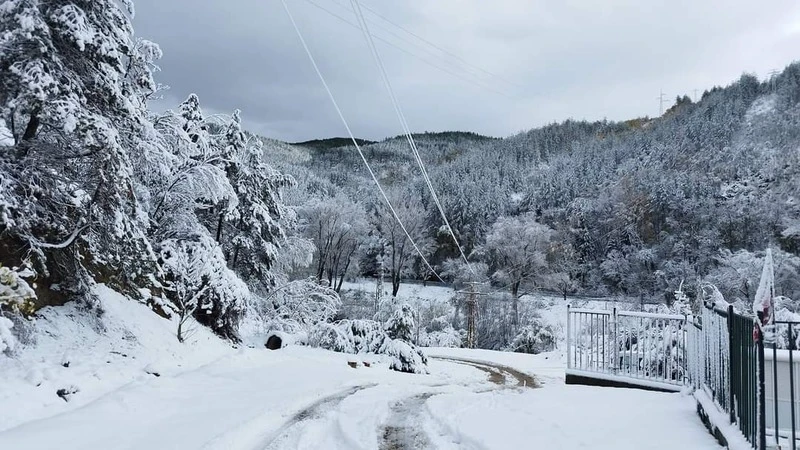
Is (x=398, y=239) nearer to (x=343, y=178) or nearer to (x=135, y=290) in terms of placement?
(x=343, y=178)

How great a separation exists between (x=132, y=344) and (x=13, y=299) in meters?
3.71

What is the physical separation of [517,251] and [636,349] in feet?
141

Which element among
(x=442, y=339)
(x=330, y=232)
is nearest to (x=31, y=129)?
(x=442, y=339)

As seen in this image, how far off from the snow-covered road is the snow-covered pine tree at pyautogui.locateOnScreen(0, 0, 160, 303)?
8.86 feet

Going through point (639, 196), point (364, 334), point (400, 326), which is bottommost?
point (364, 334)

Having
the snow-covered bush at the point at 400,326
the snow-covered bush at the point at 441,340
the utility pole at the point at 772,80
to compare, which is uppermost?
the utility pole at the point at 772,80

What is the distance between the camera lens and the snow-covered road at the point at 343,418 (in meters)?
5.26

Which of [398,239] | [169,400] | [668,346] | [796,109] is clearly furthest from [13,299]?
[796,109]

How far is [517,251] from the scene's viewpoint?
51.4 meters

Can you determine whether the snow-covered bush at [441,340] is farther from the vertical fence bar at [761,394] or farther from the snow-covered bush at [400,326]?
the vertical fence bar at [761,394]

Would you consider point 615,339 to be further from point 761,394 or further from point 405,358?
point 405,358

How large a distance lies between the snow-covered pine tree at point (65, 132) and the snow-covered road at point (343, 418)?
8.86ft

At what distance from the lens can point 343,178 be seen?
91.9 metres

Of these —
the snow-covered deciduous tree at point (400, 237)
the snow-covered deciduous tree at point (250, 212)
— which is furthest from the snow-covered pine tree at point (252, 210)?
the snow-covered deciduous tree at point (400, 237)
